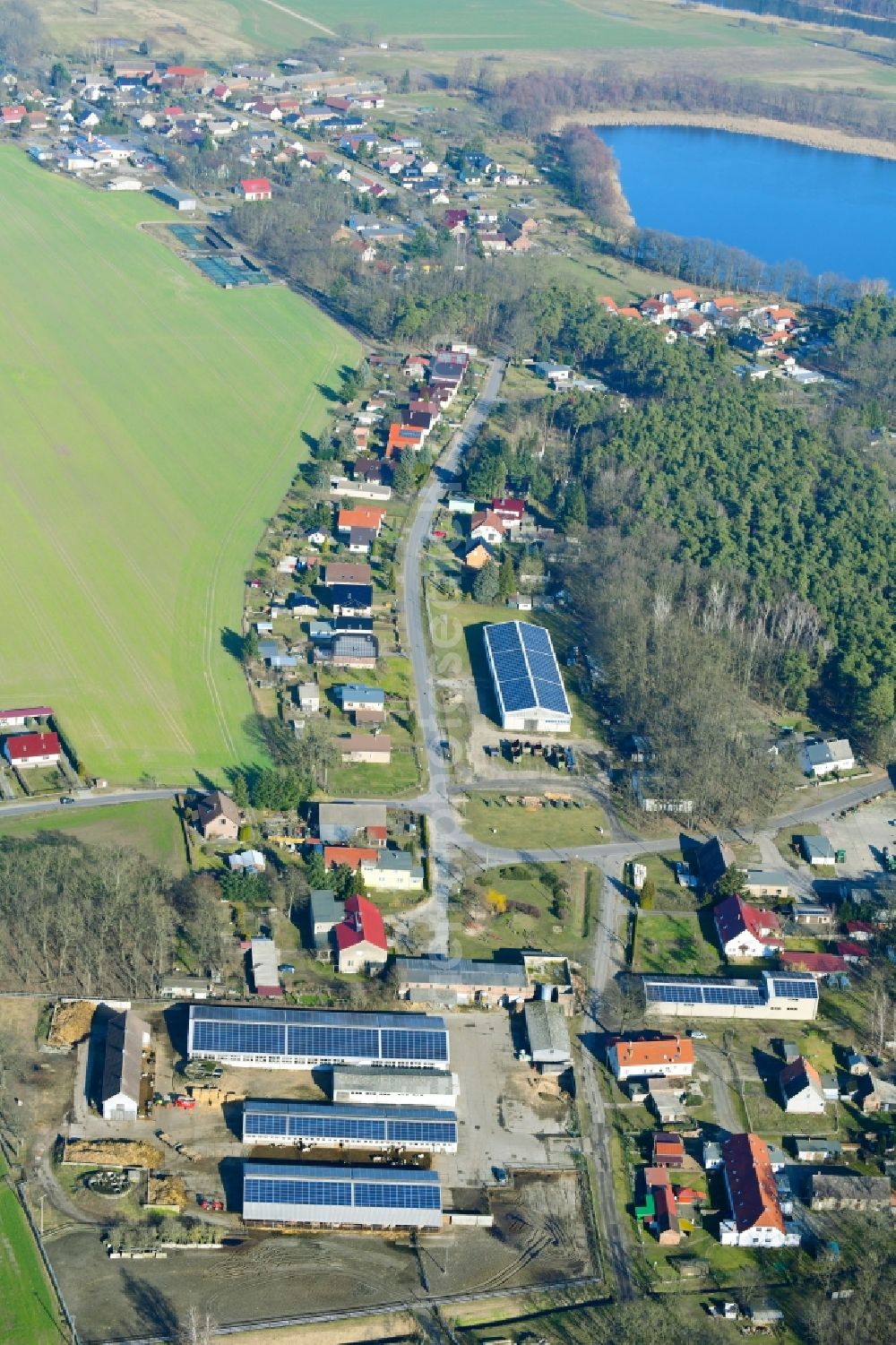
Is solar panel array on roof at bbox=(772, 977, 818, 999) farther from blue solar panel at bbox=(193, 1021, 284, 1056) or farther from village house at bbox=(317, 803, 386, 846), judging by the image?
blue solar panel at bbox=(193, 1021, 284, 1056)

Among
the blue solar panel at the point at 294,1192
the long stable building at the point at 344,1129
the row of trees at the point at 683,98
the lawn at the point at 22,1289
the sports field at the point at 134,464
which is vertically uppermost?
the row of trees at the point at 683,98

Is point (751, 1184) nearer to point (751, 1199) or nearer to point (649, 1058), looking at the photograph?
point (751, 1199)

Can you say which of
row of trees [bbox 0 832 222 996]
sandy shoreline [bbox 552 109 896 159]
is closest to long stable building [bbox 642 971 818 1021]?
row of trees [bbox 0 832 222 996]

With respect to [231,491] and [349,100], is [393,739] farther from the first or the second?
[349,100]

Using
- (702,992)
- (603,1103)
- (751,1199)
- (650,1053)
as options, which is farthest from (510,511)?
(751,1199)

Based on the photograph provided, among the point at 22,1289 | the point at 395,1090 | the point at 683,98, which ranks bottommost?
the point at 22,1289

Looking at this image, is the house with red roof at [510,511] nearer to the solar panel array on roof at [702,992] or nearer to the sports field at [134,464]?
the sports field at [134,464]

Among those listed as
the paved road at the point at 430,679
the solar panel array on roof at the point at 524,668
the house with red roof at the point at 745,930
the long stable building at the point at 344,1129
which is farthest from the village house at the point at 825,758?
the long stable building at the point at 344,1129
